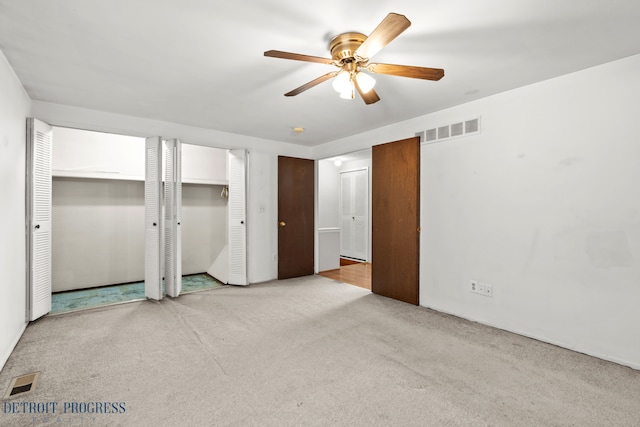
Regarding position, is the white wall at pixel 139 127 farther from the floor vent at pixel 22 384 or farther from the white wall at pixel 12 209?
the floor vent at pixel 22 384

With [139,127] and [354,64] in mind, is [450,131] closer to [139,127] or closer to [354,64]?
[354,64]

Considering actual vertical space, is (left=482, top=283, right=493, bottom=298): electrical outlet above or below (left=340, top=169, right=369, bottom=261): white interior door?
below

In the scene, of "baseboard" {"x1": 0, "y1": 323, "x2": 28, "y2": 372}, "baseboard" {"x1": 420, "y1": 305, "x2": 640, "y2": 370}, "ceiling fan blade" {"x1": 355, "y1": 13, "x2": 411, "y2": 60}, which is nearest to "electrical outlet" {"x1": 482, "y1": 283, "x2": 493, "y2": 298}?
"baseboard" {"x1": 420, "y1": 305, "x2": 640, "y2": 370}

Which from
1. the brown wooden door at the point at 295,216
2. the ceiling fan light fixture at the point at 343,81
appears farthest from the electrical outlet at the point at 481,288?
the brown wooden door at the point at 295,216

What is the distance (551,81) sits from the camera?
2660 mm

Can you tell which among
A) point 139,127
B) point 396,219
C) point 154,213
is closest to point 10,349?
point 154,213

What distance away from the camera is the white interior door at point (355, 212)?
7012 mm

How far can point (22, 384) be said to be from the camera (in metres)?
2.02

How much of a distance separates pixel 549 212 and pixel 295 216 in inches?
140

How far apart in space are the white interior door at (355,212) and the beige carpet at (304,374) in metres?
3.77

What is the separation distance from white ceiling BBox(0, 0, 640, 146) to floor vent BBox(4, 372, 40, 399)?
2349mm

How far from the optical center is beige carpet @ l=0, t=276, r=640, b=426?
5.72 ft

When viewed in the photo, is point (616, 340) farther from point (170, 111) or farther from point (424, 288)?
point (170, 111)

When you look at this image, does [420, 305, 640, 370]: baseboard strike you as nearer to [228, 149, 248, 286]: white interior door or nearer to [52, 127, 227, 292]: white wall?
[228, 149, 248, 286]: white interior door
